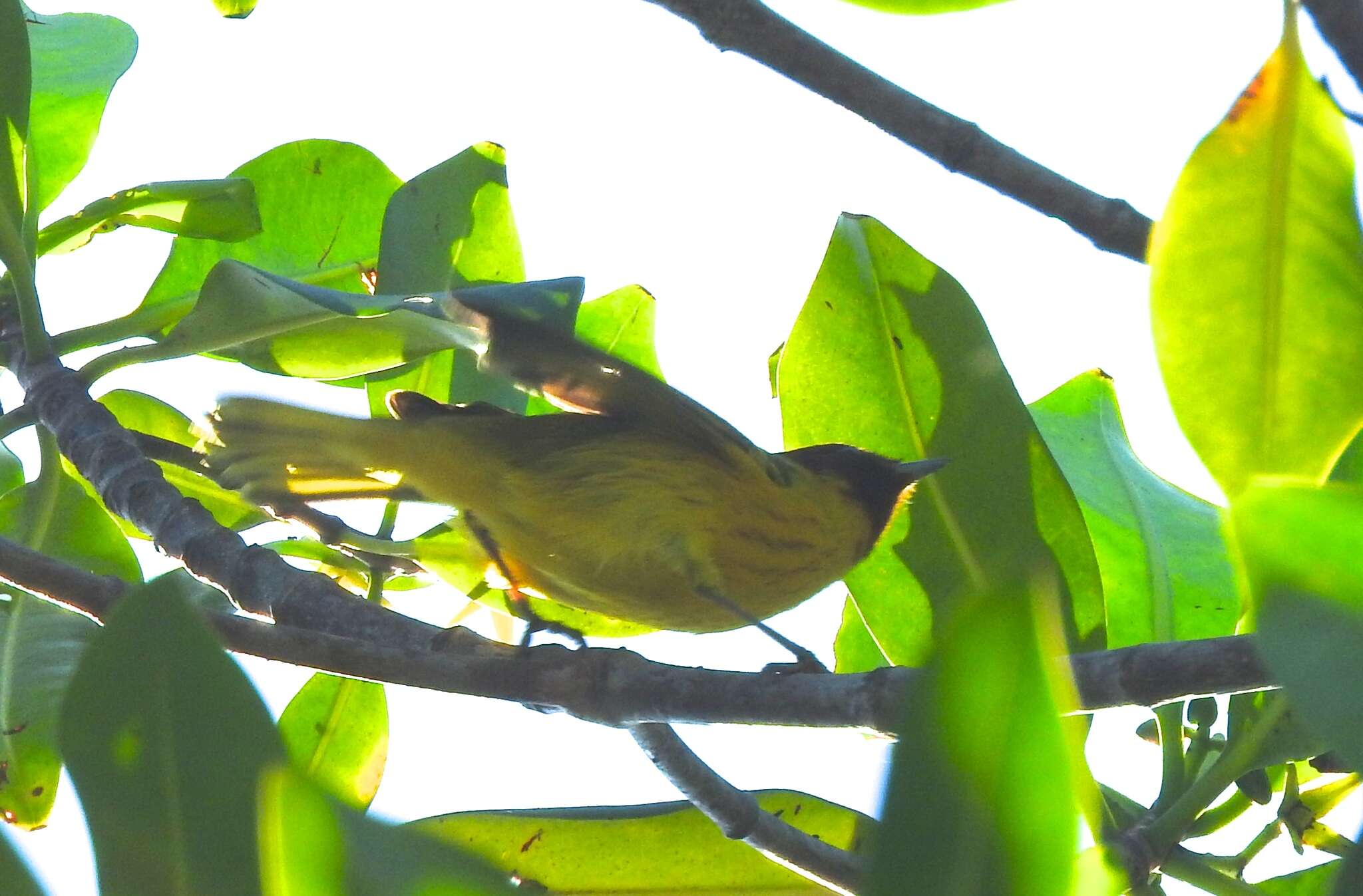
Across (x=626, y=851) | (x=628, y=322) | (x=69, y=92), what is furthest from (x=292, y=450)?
(x=626, y=851)

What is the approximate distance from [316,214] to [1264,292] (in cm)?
200

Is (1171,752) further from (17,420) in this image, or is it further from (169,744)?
(17,420)

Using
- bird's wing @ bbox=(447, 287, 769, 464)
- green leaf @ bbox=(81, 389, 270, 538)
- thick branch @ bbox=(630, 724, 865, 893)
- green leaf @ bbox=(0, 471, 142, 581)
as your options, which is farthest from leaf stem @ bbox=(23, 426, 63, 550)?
thick branch @ bbox=(630, 724, 865, 893)

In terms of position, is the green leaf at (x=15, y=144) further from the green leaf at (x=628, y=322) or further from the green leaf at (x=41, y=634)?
the green leaf at (x=628, y=322)

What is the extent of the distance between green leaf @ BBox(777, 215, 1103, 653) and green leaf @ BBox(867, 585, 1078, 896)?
1.26m

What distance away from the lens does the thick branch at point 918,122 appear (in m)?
1.38

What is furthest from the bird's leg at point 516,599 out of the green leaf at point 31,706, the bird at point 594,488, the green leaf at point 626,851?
the green leaf at point 31,706

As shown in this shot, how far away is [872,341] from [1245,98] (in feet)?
2.58

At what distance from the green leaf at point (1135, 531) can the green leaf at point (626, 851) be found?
57 cm

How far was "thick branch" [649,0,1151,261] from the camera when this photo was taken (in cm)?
138

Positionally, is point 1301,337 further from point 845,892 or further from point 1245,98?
point 845,892

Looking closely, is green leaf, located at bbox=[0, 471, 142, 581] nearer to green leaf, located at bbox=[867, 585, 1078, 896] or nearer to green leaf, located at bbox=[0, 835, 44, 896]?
green leaf, located at bbox=[0, 835, 44, 896]

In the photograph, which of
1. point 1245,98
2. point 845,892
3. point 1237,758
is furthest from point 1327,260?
point 845,892

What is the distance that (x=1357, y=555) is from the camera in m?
0.73
